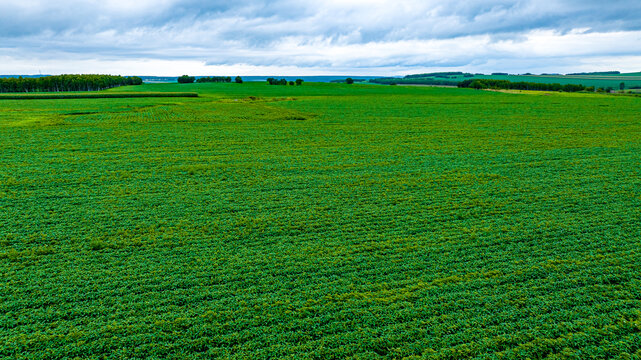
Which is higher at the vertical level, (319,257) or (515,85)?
(515,85)

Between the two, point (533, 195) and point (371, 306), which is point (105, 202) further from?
point (533, 195)

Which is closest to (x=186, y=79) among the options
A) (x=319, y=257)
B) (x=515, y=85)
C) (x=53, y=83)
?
(x=53, y=83)

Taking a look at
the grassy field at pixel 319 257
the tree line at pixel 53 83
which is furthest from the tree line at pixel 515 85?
the tree line at pixel 53 83

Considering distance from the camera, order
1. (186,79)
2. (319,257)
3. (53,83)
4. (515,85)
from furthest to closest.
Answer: (186,79) < (515,85) < (53,83) < (319,257)

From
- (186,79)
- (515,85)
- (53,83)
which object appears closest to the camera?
(53,83)

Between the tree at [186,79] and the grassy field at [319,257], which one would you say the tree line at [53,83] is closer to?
the tree at [186,79]

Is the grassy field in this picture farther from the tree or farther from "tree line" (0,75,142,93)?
the tree

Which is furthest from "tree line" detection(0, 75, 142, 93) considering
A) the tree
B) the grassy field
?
the grassy field

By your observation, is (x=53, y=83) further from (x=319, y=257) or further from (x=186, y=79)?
(x=319, y=257)

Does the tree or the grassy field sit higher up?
the tree
